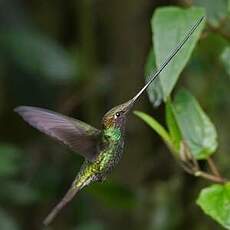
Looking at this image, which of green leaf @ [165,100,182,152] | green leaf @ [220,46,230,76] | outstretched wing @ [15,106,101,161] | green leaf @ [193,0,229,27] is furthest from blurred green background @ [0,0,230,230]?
outstretched wing @ [15,106,101,161]

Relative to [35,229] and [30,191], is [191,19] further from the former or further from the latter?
[35,229]

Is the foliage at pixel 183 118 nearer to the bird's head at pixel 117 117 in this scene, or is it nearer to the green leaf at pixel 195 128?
the green leaf at pixel 195 128

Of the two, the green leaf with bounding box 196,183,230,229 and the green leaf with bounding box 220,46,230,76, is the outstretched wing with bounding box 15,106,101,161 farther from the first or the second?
the green leaf with bounding box 220,46,230,76

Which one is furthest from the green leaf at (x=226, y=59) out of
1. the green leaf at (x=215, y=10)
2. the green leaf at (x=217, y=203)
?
the green leaf at (x=217, y=203)

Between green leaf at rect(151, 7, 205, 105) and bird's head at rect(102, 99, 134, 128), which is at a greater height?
bird's head at rect(102, 99, 134, 128)

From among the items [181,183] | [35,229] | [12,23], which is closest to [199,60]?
[181,183]

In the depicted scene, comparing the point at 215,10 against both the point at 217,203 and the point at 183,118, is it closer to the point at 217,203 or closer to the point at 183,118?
the point at 183,118
